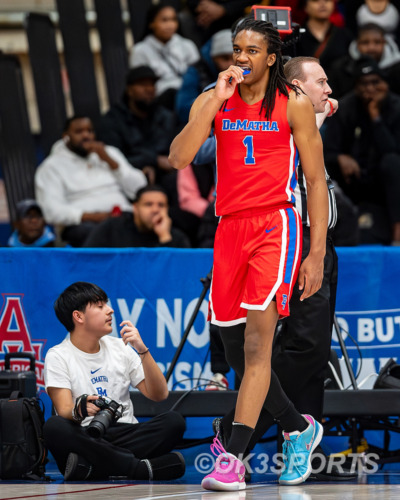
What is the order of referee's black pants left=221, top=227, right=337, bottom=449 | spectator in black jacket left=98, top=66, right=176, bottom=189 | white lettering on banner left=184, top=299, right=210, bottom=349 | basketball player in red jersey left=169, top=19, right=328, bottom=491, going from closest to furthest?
basketball player in red jersey left=169, top=19, right=328, bottom=491 → referee's black pants left=221, top=227, right=337, bottom=449 → white lettering on banner left=184, top=299, right=210, bottom=349 → spectator in black jacket left=98, top=66, right=176, bottom=189

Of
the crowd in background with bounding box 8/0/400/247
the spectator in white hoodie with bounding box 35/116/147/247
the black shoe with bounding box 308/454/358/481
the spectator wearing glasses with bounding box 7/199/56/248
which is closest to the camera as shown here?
the black shoe with bounding box 308/454/358/481

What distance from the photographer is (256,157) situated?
4.62m

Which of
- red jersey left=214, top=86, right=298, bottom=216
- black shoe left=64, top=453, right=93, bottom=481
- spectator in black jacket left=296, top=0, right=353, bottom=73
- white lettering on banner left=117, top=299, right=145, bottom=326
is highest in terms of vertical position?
spectator in black jacket left=296, top=0, right=353, bottom=73

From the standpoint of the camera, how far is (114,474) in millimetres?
5418

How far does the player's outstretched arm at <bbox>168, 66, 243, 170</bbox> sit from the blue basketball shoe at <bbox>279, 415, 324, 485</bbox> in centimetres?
135

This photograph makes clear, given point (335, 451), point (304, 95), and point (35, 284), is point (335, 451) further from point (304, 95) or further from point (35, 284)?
point (304, 95)

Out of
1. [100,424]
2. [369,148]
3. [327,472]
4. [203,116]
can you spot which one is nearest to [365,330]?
[327,472]

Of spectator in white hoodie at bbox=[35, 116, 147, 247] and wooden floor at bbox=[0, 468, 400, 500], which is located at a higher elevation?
spectator in white hoodie at bbox=[35, 116, 147, 247]

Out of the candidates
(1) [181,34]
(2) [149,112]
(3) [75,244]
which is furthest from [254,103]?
(1) [181,34]

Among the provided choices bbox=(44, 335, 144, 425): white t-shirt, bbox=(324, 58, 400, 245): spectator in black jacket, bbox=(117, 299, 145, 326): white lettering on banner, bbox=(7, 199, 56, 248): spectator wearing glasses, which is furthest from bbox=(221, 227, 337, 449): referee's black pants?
bbox=(7, 199, 56, 248): spectator wearing glasses

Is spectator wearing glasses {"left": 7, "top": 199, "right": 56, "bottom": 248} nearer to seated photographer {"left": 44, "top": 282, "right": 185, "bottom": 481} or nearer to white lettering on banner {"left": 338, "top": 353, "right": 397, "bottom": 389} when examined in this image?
seated photographer {"left": 44, "top": 282, "right": 185, "bottom": 481}

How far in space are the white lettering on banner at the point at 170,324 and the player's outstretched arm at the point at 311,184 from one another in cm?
197

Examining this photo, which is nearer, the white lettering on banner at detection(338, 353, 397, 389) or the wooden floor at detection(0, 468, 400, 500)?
the wooden floor at detection(0, 468, 400, 500)

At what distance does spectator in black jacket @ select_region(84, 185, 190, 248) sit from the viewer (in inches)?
315
